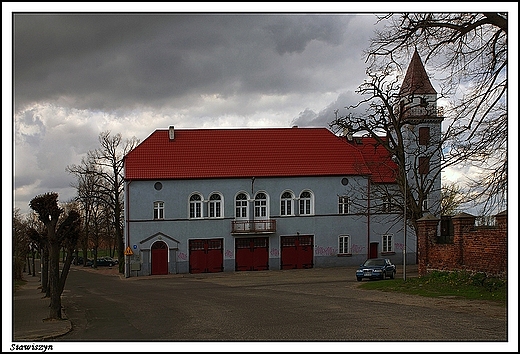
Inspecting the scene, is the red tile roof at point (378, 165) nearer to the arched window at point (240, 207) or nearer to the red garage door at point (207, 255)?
the arched window at point (240, 207)

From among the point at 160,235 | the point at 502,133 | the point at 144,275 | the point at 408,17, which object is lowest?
the point at 144,275

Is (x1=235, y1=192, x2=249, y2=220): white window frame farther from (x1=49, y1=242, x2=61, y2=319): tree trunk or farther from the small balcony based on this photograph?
(x1=49, y1=242, x2=61, y2=319): tree trunk

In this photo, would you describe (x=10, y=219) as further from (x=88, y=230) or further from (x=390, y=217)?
(x=88, y=230)

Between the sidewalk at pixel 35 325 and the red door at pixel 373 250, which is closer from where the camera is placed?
the sidewalk at pixel 35 325

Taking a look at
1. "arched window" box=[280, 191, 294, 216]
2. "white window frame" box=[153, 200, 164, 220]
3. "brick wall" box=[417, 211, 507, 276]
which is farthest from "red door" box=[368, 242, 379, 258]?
"brick wall" box=[417, 211, 507, 276]

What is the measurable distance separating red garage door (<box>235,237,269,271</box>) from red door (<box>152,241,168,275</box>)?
16.9 feet

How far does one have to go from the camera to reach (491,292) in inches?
861

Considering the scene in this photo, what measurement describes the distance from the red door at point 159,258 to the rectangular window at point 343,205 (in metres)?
13.5

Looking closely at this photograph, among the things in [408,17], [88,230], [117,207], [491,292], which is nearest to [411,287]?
[491,292]

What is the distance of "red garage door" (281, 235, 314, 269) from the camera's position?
47.6 m

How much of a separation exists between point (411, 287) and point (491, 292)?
15.1ft

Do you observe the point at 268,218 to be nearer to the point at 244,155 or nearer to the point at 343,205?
the point at 244,155

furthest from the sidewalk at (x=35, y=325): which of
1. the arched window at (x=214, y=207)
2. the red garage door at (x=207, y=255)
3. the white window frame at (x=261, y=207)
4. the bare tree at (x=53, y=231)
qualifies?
the white window frame at (x=261, y=207)

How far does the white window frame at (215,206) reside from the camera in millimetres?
46875
